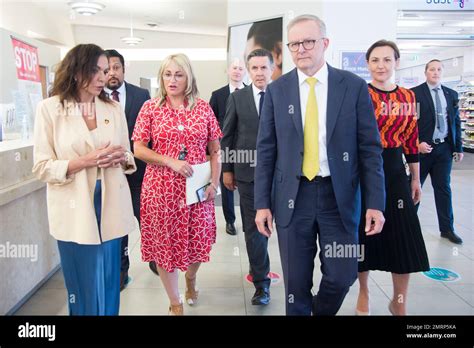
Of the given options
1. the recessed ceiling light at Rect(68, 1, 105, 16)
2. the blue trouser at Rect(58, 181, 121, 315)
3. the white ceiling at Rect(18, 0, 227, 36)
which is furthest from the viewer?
the white ceiling at Rect(18, 0, 227, 36)

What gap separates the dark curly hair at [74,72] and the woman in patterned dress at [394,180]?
1461 millimetres

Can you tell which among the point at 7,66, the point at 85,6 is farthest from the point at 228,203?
the point at 85,6

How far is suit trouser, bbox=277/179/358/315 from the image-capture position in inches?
70.9

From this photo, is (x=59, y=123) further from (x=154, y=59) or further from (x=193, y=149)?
(x=154, y=59)

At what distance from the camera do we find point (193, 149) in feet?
7.40

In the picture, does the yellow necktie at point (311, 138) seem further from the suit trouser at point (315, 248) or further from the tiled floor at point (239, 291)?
the tiled floor at point (239, 291)

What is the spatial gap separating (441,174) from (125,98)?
10.2 feet

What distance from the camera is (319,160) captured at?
70.4 inches

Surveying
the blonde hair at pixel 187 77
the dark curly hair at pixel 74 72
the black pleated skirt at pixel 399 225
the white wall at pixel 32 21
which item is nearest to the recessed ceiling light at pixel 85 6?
the white wall at pixel 32 21

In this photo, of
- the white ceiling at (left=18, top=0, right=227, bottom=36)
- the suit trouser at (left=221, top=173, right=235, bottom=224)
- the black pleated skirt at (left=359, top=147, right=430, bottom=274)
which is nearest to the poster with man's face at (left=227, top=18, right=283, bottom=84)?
the suit trouser at (left=221, top=173, right=235, bottom=224)

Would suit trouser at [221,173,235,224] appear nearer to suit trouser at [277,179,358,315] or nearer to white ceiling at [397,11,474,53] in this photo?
suit trouser at [277,179,358,315]

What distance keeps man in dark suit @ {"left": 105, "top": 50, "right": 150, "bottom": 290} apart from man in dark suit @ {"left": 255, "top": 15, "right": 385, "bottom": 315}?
1304 mm
